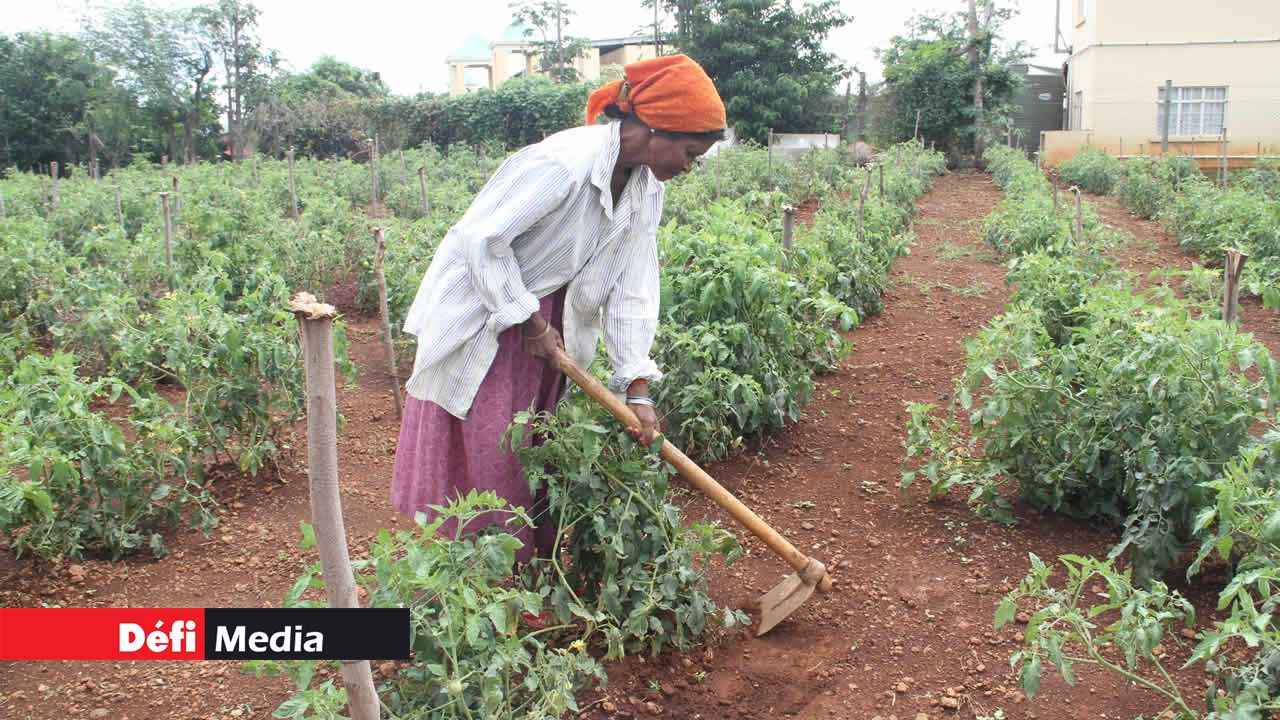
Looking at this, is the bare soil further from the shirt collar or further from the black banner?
Answer: the shirt collar

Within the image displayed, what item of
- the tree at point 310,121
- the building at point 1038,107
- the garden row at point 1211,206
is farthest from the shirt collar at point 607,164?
the building at point 1038,107

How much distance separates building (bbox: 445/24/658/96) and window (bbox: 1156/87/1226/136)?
40.0 ft

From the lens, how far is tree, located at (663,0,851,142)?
22625 millimetres

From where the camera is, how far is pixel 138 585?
9.76 feet

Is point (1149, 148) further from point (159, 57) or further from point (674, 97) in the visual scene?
point (159, 57)

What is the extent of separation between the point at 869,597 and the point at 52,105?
2516 cm

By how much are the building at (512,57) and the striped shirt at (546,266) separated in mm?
23034

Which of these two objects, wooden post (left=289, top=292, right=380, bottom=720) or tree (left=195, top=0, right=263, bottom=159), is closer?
wooden post (left=289, top=292, right=380, bottom=720)

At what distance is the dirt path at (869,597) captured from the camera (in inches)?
92.6

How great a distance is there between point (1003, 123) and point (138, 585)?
74.8 feet

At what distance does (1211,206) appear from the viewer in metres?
8.64

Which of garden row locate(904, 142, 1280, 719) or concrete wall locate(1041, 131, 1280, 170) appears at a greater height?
concrete wall locate(1041, 131, 1280, 170)

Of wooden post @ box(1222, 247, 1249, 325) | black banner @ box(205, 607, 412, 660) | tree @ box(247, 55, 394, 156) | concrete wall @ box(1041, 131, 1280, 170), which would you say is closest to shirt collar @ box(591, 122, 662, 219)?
black banner @ box(205, 607, 412, 660)

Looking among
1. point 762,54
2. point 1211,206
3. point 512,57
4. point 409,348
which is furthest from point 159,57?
point 1211,206
